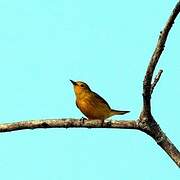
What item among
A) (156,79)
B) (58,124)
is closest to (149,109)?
(156,79)

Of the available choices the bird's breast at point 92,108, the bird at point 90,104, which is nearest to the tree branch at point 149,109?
the bird at point 90,104

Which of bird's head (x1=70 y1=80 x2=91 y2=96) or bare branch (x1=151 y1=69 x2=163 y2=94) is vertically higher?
bird's head (x1=70 y1=80 x2=91 y2=96)

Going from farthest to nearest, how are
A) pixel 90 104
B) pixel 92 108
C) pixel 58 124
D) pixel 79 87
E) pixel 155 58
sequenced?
pixel 79 87 → pixel 90 104 → pixel 92 108 → pixel 58 124 → pixel 155 58

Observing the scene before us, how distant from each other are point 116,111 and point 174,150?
4058 mm

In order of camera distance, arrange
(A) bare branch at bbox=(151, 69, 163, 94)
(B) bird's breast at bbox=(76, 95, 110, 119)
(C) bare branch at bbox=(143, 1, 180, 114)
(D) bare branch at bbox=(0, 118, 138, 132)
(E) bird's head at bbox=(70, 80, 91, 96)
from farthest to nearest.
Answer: (E) bird's head at bbox=(70, 80, 91, 96) < (B) bird's breast at bbox=(76, 95, 110, 119) < (D) bare branch at bbox=(0, 118, 138, 132) < (A) bare branch at bbox=(151, 69, 163, 94) < (C) bare branch at bbox=(143, 1, 180, 114)

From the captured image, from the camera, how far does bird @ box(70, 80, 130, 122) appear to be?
28.8ft

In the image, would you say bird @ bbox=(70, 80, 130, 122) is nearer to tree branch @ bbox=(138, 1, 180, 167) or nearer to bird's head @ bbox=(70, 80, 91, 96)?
bird's head @ bbox=(70, 80, 91, 96)

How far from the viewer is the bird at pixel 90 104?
345 inches

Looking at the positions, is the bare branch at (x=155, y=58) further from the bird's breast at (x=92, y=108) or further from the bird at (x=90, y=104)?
the bird's breast at (x=92, y=108)

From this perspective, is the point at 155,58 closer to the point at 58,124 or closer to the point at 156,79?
the point at 156,79

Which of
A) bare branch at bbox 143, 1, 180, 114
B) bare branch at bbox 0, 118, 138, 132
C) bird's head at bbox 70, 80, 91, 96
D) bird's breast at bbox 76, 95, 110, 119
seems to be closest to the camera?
bare branch at bbox 143, 1, 180, 114

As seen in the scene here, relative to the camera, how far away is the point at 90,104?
9008mm

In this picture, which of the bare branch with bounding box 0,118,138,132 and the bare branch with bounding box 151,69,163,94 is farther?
the bare branch with bounding box 0,118,138,132

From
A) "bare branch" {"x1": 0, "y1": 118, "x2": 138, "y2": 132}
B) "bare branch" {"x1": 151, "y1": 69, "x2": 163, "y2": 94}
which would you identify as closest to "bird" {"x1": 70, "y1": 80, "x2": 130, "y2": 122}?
"bare branch" {"x1": 0, "y1": 118, "x2": 138, "y2": 132}
